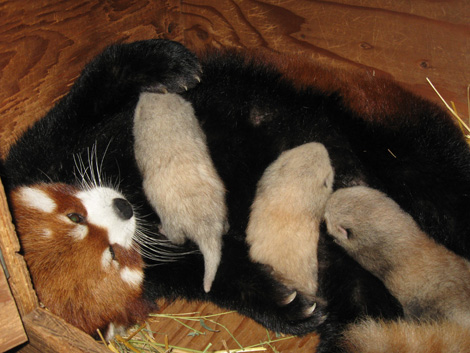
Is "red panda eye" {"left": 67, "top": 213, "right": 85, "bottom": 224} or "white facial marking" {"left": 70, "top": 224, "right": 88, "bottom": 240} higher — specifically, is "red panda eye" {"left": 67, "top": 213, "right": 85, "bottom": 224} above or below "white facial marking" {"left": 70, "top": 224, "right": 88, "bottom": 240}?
above

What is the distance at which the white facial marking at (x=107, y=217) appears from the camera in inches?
89.5

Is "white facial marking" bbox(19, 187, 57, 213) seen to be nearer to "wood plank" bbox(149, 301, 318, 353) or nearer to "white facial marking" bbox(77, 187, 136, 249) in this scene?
"white facial marking" bbox(77, 187, 136, 249)

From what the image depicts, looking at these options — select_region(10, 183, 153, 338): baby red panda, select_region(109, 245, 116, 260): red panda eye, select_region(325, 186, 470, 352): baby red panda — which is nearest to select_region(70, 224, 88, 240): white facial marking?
select_region(10, 183, 153, 338): baby red panda

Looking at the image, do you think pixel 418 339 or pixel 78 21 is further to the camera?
pixel 78 21

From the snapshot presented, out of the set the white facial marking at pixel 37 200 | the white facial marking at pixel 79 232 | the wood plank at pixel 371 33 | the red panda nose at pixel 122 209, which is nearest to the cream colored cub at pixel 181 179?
the red panda nose at pixel 122 209

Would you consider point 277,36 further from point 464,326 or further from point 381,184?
point 464,326

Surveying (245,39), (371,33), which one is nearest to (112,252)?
(245,39)

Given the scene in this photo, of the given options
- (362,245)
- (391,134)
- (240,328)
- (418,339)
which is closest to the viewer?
(418,339)

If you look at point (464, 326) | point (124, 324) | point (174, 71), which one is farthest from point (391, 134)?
point (124, 324)

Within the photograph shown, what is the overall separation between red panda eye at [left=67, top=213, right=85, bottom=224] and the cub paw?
77 centimetres

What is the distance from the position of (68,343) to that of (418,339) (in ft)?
4.25

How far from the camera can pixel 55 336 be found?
1.70 m

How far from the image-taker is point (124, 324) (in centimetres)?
241

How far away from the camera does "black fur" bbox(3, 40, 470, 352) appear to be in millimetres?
2395
